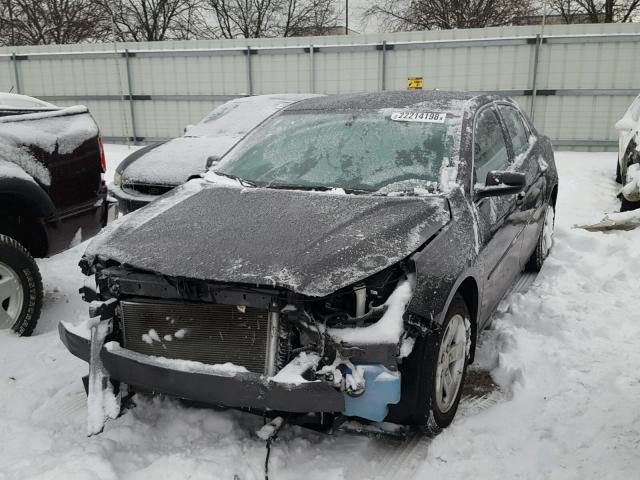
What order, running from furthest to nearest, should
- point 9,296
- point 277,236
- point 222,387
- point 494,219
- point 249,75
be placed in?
point 249,75, point 9,296, point 494,219, point 277,236, point 222,387

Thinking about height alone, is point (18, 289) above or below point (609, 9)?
below

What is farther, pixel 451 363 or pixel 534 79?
pixel 534 79

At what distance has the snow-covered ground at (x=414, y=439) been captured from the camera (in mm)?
2645

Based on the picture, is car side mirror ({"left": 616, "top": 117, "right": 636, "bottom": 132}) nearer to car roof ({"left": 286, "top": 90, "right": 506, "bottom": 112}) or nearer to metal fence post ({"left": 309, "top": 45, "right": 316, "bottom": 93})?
car roof ({"left": 286, "top": 90, "right": 506, "bottom": 112})

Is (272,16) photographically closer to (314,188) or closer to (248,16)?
(248,16)

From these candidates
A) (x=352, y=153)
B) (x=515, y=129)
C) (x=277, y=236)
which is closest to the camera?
(x=277, y=236)

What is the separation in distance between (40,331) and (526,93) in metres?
11.5

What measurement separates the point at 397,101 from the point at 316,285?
2.06 m

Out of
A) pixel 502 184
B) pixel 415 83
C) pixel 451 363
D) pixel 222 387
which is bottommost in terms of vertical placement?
pixel 451 363

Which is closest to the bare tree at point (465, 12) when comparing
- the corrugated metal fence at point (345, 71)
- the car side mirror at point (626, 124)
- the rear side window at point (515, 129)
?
the corrugated metal fence at point (345, 71)

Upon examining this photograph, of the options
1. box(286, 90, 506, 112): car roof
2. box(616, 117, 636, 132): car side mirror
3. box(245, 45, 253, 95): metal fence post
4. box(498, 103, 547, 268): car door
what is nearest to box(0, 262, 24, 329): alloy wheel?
box(286, 90, 506, 112): car roof

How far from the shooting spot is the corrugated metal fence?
1253 centimetres

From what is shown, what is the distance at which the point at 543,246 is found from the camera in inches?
212

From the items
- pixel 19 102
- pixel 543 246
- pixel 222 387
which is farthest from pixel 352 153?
pixel 19 102
